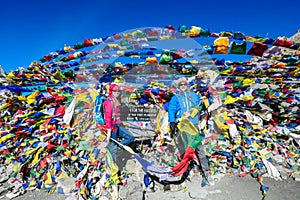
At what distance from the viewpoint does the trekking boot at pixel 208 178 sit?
3.38 metres

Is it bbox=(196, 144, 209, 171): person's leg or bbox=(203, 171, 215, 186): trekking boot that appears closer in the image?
bbox=(203, 171, 215, 186): trekking boot

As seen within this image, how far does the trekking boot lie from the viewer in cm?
338

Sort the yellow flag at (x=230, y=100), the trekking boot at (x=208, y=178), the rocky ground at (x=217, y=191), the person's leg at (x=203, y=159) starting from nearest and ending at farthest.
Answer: the rocky ground at (x=217, y=191) → the trekking boot at (x=208, y=178) → the yellow flag at (x=230, y=100) → the person's leg at (x=203, y=159)

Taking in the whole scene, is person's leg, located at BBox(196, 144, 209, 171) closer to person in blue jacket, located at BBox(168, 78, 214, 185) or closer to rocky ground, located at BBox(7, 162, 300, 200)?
person in blue jacket, located at BBox(168, 78, 214, 185)

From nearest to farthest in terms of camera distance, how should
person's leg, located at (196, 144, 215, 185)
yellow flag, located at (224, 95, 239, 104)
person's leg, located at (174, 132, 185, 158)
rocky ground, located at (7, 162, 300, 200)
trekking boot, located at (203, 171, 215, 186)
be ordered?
1. rocky ground, located at (7, 162, 300, 200)
2. trekking boot, located at (203, 171, 215, 186)
3. yellow flag, located at (224, 95, 239, 104)
4. person's leg, located at (196, 144, 215, 185)
5. person's leg, located at (174, 132, 185, 158)

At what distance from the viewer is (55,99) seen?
3.48m

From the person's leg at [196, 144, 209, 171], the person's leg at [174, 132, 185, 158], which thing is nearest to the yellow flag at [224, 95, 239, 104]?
the person's leg at [196, 144, 209, 171]

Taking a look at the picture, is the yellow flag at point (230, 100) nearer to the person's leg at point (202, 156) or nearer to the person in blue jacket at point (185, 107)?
the person in blue jacket at point (185, 107)

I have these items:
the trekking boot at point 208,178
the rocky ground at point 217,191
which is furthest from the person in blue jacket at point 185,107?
the rocky ground at point 217,191

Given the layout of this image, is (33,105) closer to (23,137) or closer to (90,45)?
(23,137)

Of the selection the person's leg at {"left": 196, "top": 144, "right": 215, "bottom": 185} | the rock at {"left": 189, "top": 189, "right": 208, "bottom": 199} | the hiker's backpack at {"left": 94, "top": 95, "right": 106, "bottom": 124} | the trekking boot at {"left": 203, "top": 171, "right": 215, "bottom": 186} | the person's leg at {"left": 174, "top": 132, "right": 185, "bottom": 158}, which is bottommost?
the rock at {"left": 189, "top": 189, "right": 208, "bottom": 199}

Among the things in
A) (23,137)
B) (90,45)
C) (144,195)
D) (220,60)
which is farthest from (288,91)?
(23,137)

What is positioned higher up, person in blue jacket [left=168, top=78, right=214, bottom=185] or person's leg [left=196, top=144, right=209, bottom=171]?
person in blue jacket [left=168, top=78, right=214, bottom=185]

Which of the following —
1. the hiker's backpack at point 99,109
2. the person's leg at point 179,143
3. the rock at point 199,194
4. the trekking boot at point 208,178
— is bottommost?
the rock at point 199,194
